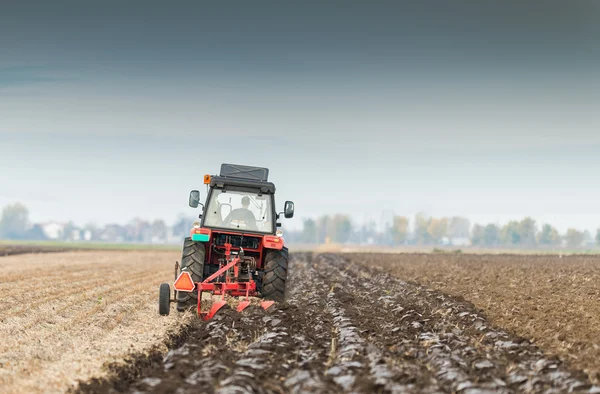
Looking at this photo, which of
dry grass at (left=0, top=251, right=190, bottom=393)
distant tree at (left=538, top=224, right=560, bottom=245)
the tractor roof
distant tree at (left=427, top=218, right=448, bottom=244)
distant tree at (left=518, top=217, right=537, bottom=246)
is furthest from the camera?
distant tree at (left=427, top=218, right=448, bottom=244)

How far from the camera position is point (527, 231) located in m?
165

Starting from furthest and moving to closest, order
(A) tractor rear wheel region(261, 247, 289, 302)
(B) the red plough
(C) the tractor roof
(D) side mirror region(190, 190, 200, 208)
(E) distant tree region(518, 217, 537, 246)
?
(E) distant tree region(518, 217, 537, 246), (C) the tractor roof, (A) tractor rear wheel region(261, 247, 289, 302), (D) side mirror region(190, 190, 200, 208), (B) the red plough

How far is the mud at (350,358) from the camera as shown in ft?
24.6

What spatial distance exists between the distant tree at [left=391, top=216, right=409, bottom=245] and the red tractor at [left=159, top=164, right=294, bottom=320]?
549ft

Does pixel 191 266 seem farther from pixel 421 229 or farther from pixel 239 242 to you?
pixel 421 229

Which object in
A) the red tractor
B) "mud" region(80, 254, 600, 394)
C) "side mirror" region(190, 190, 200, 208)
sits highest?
"side mirror" region(190, 190, 200, 208)

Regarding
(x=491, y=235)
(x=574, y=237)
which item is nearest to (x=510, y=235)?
(x=491, y=235)

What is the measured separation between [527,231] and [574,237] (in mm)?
18875

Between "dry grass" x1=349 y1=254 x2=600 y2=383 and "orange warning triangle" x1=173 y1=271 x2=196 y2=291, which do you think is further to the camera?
"orange warning triangle" x1=173 y1=271 x2=196 y2=291

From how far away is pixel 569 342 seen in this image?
10641 millimetres

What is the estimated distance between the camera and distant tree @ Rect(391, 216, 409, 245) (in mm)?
180562

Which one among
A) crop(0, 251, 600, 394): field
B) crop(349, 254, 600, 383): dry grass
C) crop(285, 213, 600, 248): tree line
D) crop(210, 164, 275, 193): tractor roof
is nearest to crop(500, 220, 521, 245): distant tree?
crop(285, 213, 600, 248): tree line

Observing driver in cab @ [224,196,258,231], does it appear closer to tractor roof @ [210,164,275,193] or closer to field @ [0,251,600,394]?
tractor roof @ [210,164,275,193]

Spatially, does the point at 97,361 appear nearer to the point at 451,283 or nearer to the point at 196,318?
the point at 196,318
